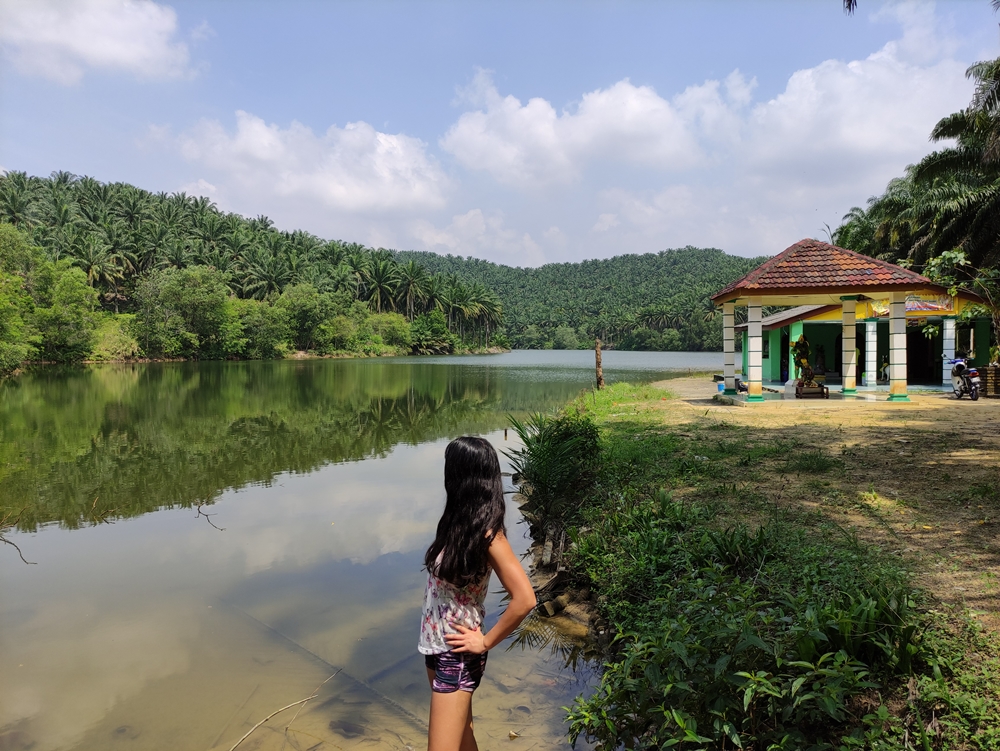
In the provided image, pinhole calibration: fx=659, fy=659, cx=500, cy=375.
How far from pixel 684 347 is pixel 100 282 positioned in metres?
77.0

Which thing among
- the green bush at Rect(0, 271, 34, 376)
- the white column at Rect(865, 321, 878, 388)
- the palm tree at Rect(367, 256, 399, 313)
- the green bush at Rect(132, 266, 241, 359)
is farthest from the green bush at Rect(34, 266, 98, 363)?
the white column at Rect(865, 321, 878, 388)

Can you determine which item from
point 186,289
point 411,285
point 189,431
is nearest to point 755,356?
point 189,431

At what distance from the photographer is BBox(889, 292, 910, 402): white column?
15.8 metres

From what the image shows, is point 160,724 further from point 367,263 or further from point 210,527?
point 367,263

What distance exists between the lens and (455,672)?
2518 mm

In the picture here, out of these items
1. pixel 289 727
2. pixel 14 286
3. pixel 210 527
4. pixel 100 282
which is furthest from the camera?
pixel 100 282

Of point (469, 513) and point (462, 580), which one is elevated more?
point (469, 513)

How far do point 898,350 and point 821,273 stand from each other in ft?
9.40

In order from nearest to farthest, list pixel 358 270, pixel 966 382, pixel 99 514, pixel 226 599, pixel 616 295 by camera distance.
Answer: pixel 226 599 → pixel 99 514 → pixel 966 382 → pixel 358 270 → pixel 616 295

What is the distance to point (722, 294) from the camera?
16.7m

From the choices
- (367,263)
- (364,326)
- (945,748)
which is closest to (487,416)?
(945,748)

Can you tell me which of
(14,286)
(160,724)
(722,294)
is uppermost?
(14,286)

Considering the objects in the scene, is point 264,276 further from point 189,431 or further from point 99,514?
point 99,514

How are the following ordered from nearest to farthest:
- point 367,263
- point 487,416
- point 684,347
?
point 487,416 → point 367,263 → point 684,347
